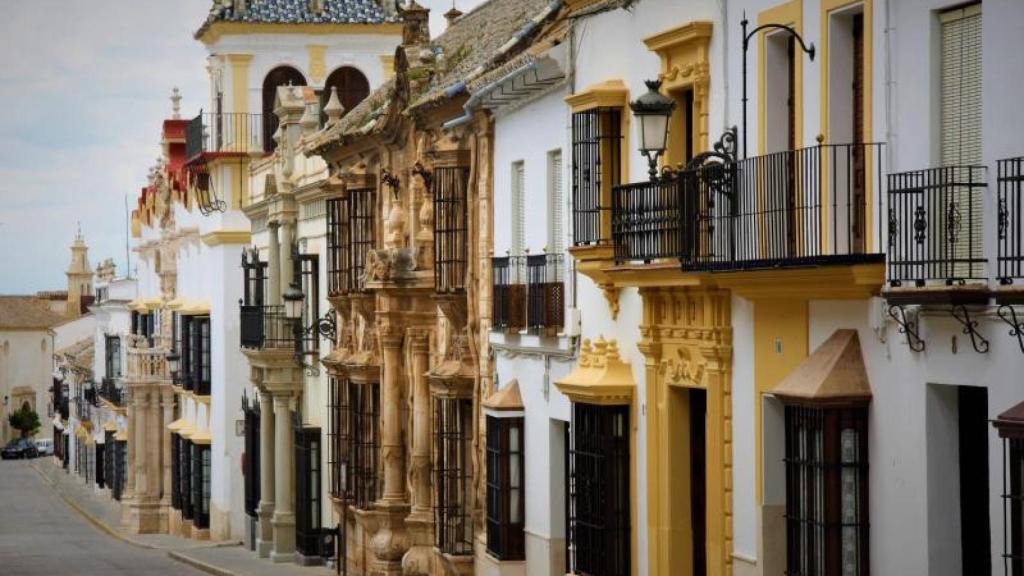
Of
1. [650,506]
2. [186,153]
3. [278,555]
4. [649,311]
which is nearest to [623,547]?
[650,506]

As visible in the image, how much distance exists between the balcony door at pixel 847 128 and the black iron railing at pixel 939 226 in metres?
0.78

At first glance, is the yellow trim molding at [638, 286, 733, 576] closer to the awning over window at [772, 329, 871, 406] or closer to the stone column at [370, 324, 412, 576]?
the awning over window at [772, 329, 871, 406]

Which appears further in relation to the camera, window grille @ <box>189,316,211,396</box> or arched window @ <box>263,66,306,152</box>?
arched window @ <box>263,66,306,152</box>

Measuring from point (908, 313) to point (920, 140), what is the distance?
3.44 feet

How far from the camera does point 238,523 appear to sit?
45344 mm

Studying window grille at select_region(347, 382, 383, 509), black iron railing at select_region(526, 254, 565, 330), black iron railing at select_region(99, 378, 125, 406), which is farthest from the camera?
black iron railing at select_region(99, 378, 125, 406)

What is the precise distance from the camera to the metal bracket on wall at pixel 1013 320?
12.6m

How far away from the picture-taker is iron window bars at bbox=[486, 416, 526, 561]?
77.4 feet

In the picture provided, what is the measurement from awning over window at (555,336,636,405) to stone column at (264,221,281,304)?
65.7 feet

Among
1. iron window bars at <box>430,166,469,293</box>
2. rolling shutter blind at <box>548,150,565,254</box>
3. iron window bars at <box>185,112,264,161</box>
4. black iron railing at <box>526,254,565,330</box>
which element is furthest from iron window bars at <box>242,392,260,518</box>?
rolling shutter blind at <box>548,150,565,254</box>

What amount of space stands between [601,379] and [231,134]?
29470mm

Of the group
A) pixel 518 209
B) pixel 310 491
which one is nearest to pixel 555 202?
pixel 518 209

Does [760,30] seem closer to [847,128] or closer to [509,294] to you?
[847,128]

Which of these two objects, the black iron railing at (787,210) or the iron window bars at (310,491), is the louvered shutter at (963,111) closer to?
the black iron railing at (787,210)
